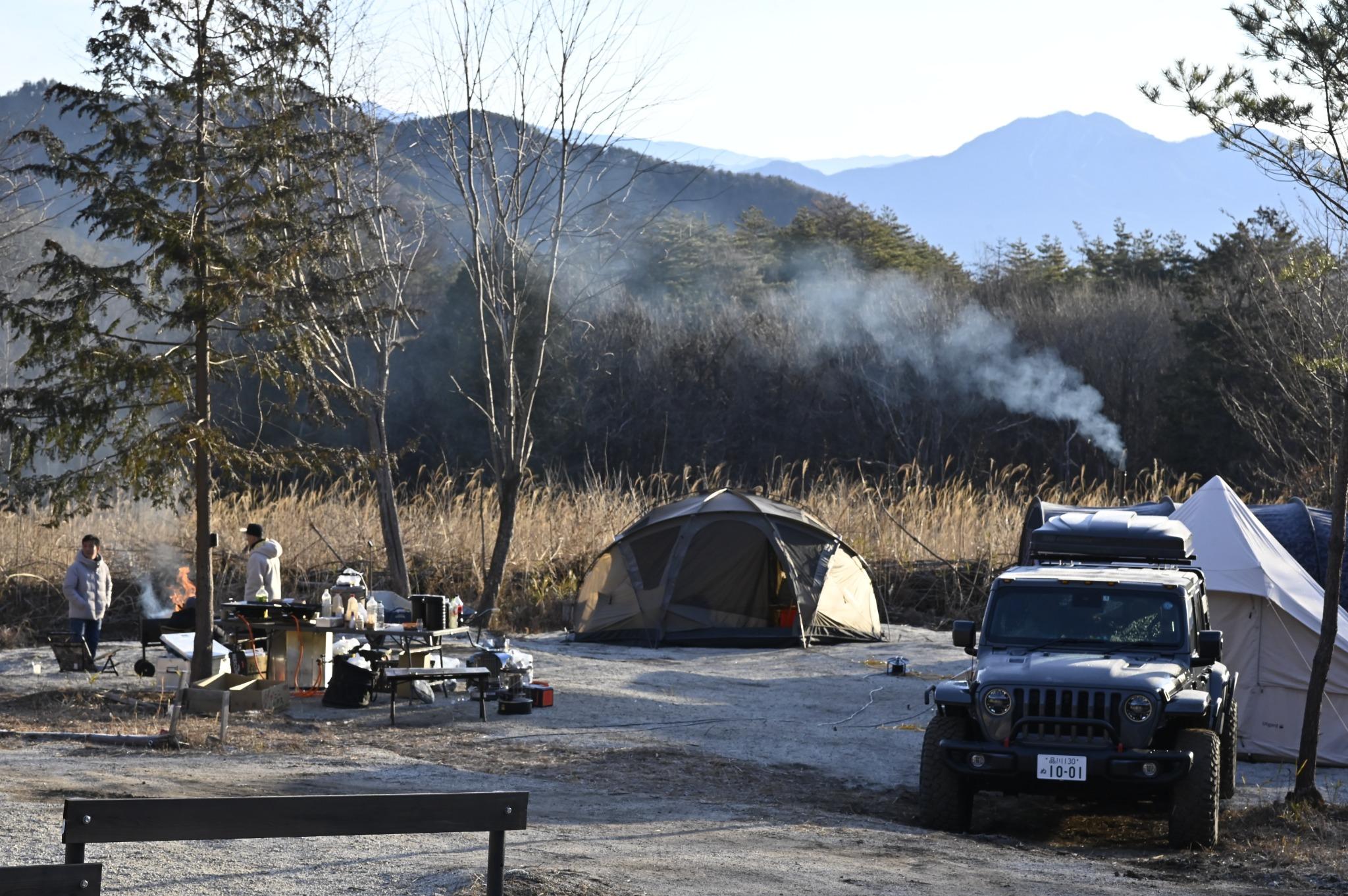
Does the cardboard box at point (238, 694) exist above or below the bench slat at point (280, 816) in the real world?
below

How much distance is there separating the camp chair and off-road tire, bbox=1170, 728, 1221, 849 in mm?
10531

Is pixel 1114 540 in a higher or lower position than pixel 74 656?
higher

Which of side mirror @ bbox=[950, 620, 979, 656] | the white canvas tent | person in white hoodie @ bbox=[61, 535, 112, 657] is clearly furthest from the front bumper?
person in white hoodie @ bbox=[61, 535, 112, 657]

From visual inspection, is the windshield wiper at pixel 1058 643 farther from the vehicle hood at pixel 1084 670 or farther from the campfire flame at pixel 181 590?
the campfire flame at pixel 181 590

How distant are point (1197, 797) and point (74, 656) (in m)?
11.1

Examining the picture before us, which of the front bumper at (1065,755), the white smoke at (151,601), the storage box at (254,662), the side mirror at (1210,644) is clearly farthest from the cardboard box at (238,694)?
the side mirror at (1210,644)

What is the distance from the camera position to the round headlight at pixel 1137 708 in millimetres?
8578

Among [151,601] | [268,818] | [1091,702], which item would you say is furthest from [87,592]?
[268,818]

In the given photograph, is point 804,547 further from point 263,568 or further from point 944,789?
point 944,789

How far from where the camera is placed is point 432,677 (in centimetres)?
1271

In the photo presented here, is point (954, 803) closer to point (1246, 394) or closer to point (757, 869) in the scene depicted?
point (757, 869)

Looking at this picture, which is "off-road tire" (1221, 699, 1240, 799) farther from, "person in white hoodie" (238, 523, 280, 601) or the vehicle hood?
"person in white hoodie" (238, 523, 280, 601)

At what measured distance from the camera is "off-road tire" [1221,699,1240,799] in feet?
31.4

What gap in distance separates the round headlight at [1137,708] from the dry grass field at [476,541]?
12.2 metres
